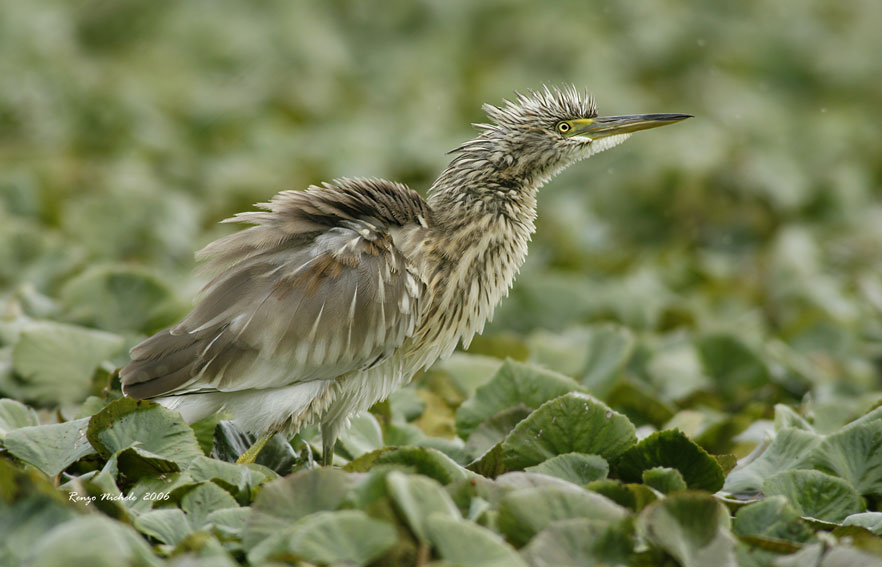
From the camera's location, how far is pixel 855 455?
4.25 meters

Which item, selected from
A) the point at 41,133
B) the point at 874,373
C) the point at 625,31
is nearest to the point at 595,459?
the point at 874,373

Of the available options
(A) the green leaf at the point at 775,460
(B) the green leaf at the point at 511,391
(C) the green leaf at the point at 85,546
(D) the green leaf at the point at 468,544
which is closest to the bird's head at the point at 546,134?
(B) the green leaf at the point at 511,391

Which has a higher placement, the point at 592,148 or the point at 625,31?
the point at 625,31

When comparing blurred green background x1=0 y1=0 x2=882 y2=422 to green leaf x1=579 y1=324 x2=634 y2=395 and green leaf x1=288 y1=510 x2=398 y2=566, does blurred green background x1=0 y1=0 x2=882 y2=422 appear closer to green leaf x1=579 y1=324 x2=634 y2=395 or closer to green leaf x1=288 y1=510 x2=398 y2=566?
green leaf x1=579 y1=324 x2=634 y2=395

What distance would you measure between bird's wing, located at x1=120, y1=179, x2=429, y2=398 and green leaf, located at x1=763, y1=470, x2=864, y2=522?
1531mm

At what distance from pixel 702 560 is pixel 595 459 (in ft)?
2.69

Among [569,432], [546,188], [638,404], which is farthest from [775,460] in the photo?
[546,188]

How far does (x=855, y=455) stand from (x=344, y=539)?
2120 mm

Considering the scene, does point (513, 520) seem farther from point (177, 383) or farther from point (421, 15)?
point (421, 15)

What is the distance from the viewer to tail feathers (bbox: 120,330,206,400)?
4.17 meters

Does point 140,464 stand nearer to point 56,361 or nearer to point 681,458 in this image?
point 56,361

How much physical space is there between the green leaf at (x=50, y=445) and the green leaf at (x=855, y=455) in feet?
8.66

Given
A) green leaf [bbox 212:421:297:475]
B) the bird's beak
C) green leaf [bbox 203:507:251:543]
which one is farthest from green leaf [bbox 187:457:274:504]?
the bird's beak

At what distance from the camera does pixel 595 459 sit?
4.01 m
